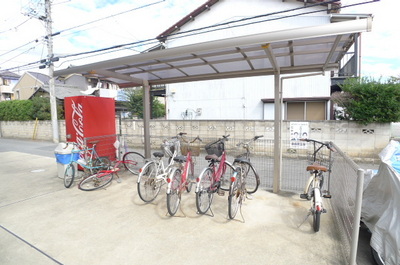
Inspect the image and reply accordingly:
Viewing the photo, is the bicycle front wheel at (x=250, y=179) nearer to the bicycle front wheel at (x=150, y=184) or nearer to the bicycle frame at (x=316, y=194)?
the bicycle frame at (x=316, y=194)

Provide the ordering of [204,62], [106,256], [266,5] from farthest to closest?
[266,5] → [204,62] → [106,256]

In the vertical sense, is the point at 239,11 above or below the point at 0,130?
above

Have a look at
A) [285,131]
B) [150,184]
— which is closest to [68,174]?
[150,184]

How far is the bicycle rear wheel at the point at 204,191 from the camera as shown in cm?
309

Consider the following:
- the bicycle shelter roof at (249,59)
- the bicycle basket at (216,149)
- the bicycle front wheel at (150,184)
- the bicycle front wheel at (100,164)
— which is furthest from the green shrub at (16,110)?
the bicycle basket at (216,149)

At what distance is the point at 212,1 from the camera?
11.4 metres

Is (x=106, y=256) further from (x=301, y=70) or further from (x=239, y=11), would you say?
(x=239, y=11)

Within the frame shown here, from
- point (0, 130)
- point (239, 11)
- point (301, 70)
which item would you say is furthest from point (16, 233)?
point (0, 130)

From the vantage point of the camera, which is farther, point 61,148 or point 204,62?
point 61,148

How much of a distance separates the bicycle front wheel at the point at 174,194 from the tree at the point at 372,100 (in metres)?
5.53

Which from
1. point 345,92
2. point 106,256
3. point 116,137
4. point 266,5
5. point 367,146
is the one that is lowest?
point 106,256

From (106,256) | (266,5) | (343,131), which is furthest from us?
(266,5)

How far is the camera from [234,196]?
10.6 feet

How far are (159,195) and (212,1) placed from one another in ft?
35.9
